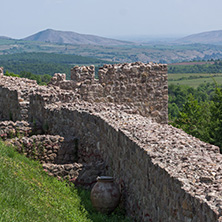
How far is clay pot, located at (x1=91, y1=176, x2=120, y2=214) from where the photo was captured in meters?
7.80

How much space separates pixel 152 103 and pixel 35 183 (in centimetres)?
623

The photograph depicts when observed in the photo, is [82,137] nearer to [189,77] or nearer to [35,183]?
[35,183]

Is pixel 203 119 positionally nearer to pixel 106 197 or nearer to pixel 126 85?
pixel 126 85

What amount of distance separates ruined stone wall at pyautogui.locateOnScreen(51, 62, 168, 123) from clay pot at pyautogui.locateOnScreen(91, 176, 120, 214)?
17.7 ft

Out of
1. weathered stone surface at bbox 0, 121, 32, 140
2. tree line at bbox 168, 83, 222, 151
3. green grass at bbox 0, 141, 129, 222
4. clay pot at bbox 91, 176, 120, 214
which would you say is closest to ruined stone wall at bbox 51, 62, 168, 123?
weathered stone surface at bbox 0, 121, 32, 140

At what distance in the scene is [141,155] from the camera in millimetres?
A: 6816

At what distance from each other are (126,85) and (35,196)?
667cm

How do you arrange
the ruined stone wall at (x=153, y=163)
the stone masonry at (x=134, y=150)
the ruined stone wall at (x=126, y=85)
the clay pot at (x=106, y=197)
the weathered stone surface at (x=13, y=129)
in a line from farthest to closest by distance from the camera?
the ruined stone wall at (x=126, y=85), the weathered stone surface at (x=13, y=129), the clay pot at (x=106, y=197), the stone masonry at (x=134, y=150), the ruined stone wall at (x=153, y=163)

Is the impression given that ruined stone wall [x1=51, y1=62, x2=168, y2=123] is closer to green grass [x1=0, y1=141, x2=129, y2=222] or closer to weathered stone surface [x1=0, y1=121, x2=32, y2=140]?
weathered stone surface [x1=0, y1=121, x2=32, y2=140]

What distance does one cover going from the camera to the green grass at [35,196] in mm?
6066

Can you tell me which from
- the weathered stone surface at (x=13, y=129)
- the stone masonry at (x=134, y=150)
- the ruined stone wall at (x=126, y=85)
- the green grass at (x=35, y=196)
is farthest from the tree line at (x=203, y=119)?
the green grass at (x=35, y=196)

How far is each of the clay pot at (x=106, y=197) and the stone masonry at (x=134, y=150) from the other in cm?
23

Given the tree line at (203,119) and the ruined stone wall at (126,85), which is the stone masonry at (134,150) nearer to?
the ruined stone wall at (126,85)

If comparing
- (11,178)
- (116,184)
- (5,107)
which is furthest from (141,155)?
(5,107)
